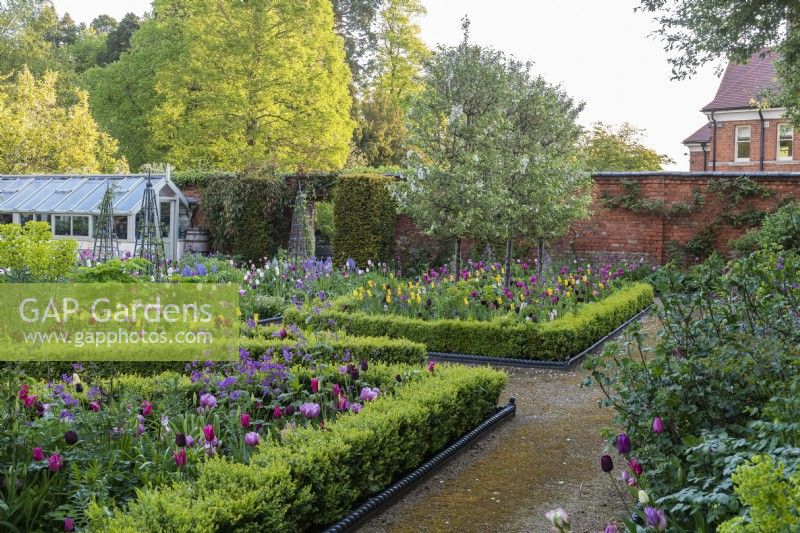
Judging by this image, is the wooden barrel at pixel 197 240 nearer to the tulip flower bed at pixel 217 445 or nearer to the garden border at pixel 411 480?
the tulip flower bed at pixel 217 445

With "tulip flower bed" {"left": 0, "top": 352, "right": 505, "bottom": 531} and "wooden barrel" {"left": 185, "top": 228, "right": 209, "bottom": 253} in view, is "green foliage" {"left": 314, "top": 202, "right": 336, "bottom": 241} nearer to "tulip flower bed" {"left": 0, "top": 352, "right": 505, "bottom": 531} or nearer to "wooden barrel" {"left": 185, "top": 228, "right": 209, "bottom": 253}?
"wooden barrel" {"left": 185, "top": 228, "right": 209, "bottom": 253}

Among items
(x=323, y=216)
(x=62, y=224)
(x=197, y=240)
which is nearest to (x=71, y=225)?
(x=62, y=224)

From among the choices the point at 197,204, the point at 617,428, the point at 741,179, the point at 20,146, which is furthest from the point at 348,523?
the point at 20,146

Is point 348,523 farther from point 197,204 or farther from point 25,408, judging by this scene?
point 197,204

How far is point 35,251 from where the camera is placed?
531cm

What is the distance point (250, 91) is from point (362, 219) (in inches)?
402

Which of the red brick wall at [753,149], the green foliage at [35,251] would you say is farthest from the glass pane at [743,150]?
the green foliage at [35,251]

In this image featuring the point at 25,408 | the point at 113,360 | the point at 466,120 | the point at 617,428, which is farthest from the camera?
the point at 466,120

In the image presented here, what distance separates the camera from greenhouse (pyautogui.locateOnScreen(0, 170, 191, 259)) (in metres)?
18.4

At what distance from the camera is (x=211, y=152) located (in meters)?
25.3

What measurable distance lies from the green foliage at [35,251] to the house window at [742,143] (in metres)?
29.9

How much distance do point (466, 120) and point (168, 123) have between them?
17.3 metres

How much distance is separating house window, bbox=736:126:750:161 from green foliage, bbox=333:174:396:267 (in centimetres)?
1952

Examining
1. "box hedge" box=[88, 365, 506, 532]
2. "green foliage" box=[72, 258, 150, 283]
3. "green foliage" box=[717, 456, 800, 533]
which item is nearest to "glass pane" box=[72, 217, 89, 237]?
"green foliage" box=[72, 258, 150, 283]
